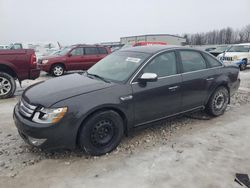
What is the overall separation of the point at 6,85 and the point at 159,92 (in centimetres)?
501

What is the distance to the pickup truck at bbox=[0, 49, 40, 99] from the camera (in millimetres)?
6800

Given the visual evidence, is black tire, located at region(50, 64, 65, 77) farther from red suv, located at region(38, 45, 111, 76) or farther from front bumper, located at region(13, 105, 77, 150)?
front bumper, located at region(13, 105, 77, 150)

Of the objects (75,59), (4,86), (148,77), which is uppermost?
(75,59)

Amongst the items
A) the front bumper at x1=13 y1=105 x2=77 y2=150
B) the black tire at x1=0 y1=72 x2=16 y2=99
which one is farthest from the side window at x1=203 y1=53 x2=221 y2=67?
the black tire at x1=0 y1=72 x2=16 y2=99

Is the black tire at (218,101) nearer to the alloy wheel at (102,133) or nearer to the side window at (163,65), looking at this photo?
the side window at (163,65)

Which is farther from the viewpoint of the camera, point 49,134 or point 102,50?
point 102,50

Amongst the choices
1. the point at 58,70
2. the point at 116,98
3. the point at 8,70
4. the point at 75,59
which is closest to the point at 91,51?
the point at 75,59

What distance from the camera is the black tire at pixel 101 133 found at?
333cm

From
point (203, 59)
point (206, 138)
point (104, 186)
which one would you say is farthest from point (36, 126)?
point (203, 59)

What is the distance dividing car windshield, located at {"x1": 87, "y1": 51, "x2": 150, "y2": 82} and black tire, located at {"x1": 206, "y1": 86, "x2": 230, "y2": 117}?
194cm

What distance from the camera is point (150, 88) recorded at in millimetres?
3871

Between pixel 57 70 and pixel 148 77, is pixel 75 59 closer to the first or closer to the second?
pixel 57 70

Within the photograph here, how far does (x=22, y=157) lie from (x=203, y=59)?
387 cm

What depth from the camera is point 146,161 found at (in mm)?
3389
